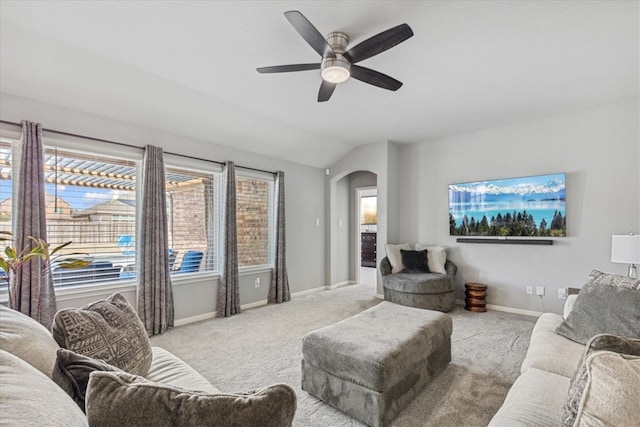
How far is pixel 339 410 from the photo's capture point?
6.72 ft

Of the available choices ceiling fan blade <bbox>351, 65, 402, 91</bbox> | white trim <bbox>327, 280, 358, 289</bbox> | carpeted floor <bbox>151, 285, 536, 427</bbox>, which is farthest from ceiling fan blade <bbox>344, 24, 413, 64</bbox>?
white trim <bbox>327, 280, 358, 289</bbox>

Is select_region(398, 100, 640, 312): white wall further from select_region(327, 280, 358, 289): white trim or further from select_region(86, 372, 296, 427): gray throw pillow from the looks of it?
select_region(86, 372, 296, 427): gray throw pillow

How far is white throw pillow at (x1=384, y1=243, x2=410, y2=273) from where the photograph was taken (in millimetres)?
4879

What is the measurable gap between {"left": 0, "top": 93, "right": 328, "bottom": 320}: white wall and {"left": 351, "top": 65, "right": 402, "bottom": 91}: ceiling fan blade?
2.08 m

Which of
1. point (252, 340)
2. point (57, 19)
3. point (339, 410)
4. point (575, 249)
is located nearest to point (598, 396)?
point (339, 410)

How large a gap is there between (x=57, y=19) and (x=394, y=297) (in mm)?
4526

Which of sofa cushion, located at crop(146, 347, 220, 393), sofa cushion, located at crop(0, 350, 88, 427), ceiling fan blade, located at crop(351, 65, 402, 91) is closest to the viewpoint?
sofa cushion, located at crop(0, 350, 88, 427)

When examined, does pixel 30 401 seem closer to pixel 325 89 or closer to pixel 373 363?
pixel 373 363

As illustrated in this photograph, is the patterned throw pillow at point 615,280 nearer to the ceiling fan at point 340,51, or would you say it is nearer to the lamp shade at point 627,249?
the lamp shade at point 627,249

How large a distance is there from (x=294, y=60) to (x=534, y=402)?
2806 millimetres

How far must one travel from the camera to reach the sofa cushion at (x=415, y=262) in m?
4.78

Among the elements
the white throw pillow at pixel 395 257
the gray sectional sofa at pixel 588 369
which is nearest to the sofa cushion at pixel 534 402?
the gray sectional sofa at pixel 588 369

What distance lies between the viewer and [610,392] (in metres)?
0.79

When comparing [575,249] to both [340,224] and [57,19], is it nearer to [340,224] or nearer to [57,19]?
[340,224]
